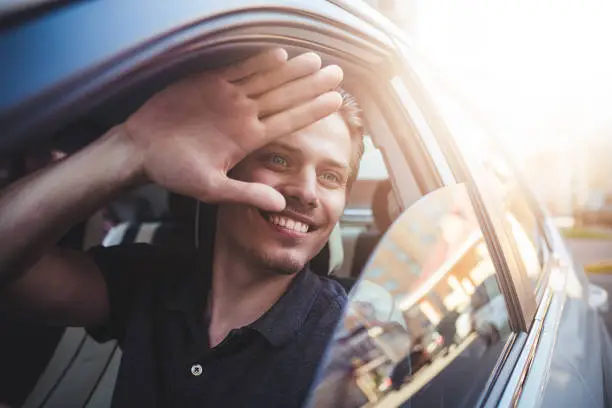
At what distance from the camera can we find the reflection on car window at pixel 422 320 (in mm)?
1100

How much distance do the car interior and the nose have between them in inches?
7.0

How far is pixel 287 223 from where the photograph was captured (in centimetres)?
110

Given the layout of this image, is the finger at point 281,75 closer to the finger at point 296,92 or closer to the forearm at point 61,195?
the finger at point 296,92

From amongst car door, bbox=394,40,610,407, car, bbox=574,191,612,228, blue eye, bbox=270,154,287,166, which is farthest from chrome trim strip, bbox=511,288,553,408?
car, bbox=574,191,612,228

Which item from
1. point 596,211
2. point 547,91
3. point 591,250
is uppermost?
point 547,91

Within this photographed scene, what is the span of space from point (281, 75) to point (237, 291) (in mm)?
509

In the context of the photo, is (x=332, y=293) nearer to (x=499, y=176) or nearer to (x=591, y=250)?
(x=499, y=176)

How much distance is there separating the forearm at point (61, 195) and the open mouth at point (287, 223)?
Result: 24cm

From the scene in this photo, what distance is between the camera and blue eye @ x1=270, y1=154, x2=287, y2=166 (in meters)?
1.05

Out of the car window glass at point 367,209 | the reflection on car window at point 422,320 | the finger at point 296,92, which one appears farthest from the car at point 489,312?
the finger at point 296,92

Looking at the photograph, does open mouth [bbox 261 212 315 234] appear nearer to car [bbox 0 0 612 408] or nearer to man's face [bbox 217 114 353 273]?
man's face [bbox 217 114 353 273]

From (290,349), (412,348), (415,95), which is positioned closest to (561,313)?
(415,95)

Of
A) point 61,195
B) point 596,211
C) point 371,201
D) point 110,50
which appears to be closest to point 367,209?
point 371,201

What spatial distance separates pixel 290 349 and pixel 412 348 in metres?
0.24
